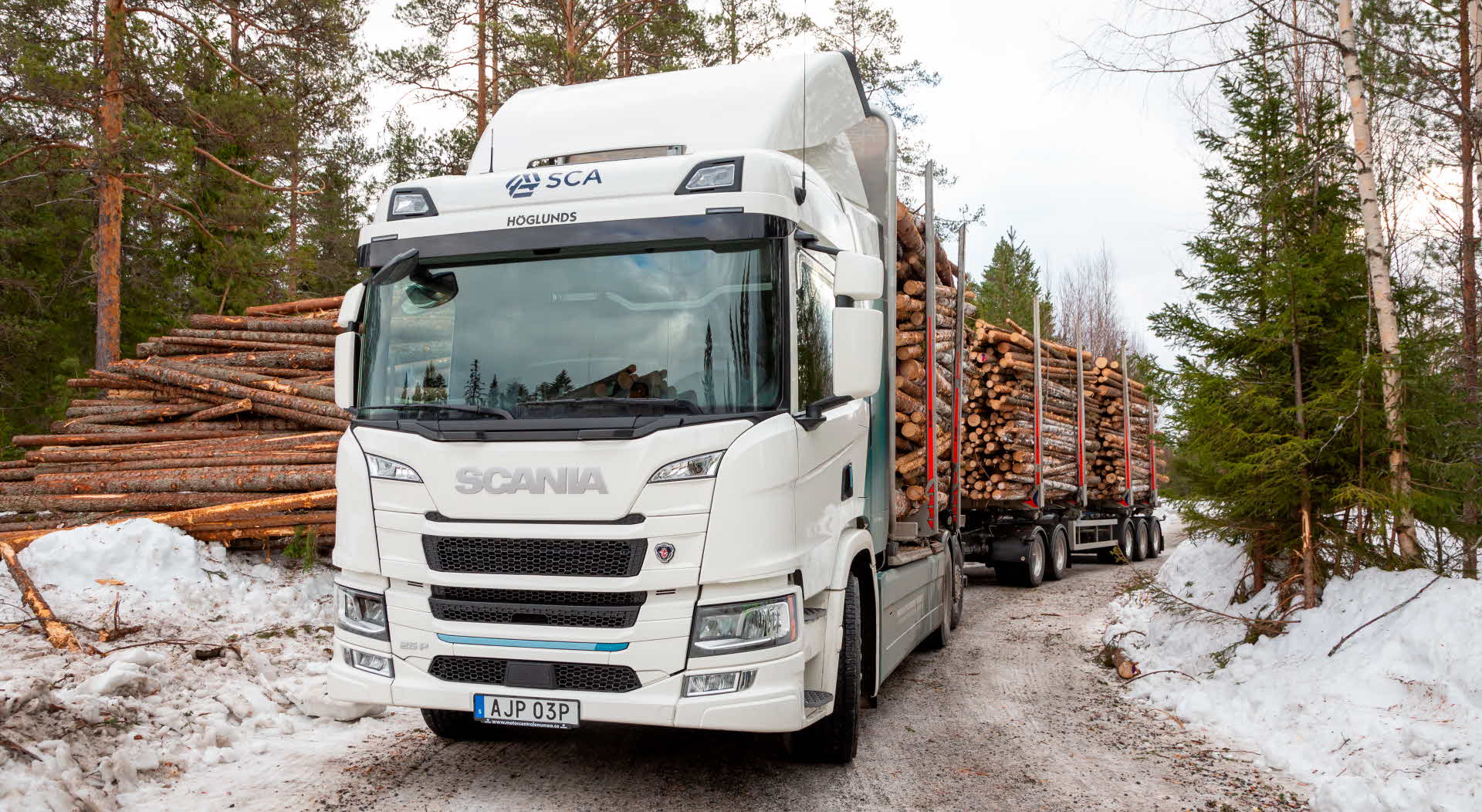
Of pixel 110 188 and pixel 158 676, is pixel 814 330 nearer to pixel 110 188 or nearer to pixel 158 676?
pixel 158 676

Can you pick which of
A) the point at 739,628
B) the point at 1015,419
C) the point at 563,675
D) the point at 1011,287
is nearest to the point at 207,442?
the point at 563,675

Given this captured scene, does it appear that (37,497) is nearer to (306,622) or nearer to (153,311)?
(306,622)

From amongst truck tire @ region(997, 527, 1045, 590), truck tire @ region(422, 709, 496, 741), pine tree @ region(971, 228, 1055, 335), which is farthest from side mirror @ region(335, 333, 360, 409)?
pine tree @ region(971, 228, 1055, 335)

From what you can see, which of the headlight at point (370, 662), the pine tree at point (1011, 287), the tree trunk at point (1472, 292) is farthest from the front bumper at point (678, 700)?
the pine tree at point (1011, 287)

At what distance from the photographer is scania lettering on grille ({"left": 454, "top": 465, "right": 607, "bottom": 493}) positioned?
13.4 ft

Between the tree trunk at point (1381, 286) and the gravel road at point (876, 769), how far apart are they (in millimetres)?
2160

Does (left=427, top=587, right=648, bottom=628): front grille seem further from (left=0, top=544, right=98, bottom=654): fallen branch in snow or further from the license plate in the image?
(left=0, top=544, right=98, bottom=654): fallen branch in snow

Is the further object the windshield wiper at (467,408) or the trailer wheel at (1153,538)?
the trailer wheel at (1153,538)

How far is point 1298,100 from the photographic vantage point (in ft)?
25.9

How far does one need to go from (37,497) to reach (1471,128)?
12.5 m

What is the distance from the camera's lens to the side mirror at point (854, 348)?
4465mm

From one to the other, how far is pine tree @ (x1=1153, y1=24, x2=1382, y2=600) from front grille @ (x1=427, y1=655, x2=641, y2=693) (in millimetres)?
5021

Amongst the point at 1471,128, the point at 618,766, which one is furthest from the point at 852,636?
the point at 1471,128

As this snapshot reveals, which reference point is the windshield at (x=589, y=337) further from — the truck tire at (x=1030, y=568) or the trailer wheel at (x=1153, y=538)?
the trailer wheel at (x=1153, y=538)
